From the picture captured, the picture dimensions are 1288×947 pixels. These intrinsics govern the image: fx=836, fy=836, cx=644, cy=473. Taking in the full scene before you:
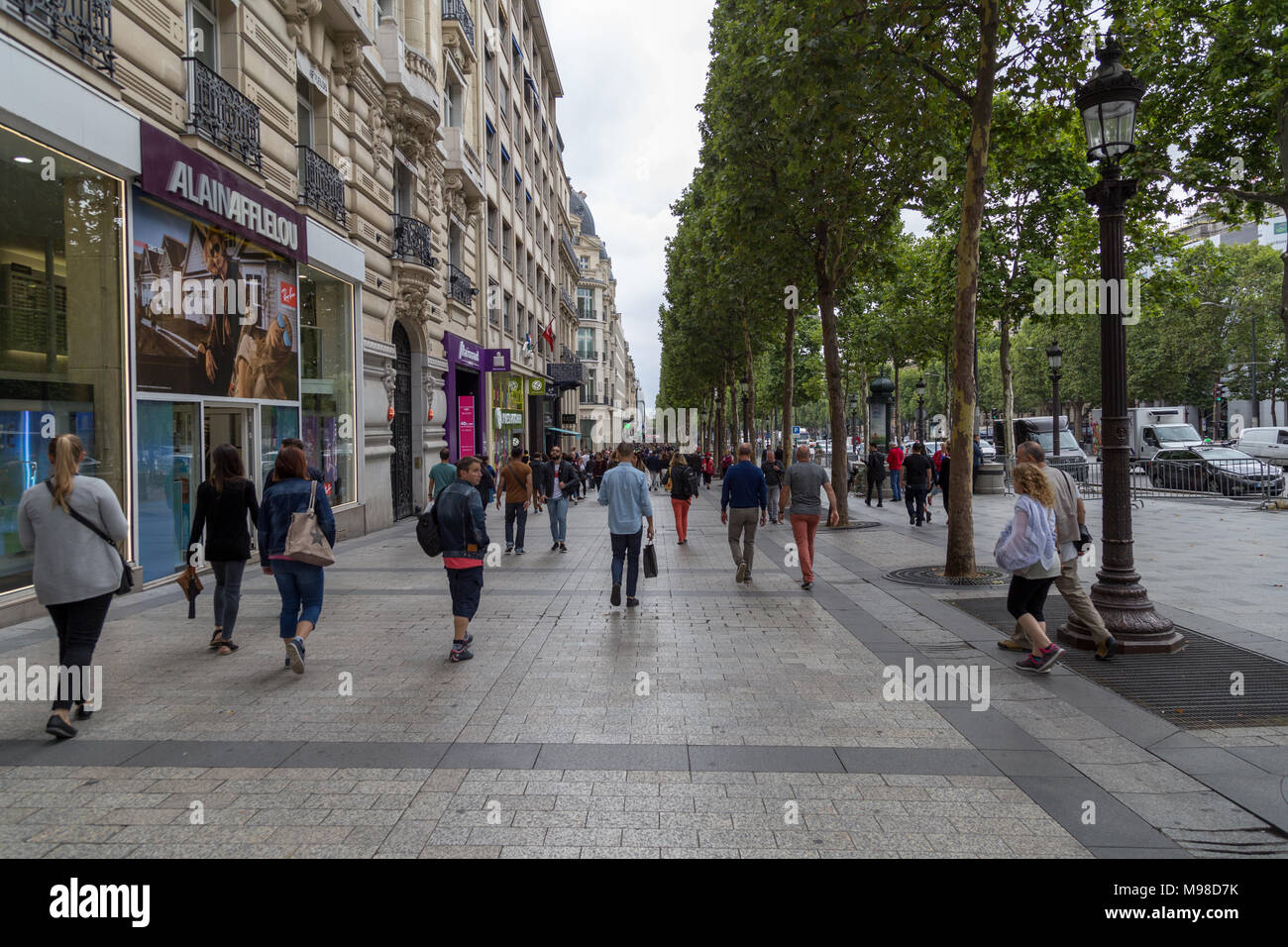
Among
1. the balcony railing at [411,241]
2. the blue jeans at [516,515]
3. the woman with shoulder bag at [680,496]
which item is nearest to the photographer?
the blue jeans at [516,515]

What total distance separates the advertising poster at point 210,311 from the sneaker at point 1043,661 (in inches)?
394

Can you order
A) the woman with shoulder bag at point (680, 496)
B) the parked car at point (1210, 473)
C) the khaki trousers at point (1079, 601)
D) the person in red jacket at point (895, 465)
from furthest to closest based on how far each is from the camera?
the person in red jacket at point (895, 465) → the parked car at point (1210, 473) → the woman with shoulder bag at point (680, 496) → the khaki trousers at point (1079, 601)

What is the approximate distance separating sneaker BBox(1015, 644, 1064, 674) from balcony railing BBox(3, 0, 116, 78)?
34.7 feet

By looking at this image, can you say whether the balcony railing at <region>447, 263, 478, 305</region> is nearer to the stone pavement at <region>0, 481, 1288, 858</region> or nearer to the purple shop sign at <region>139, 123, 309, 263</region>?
the purple shop sign at <region>139, 123, 309, 263</region>

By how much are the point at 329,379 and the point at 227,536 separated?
9.47 metres

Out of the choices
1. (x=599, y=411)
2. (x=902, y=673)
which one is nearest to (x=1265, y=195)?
(x=902, y=673)

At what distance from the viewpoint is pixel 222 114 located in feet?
38.3

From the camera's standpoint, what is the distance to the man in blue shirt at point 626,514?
30.1ft

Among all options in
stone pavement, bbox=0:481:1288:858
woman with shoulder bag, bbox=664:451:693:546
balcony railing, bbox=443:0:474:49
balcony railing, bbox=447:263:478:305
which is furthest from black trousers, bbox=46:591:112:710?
balcony railing, bbox=443:0:474:49

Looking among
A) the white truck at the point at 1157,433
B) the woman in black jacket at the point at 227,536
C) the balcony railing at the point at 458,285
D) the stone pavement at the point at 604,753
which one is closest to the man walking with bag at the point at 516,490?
the stone pavement at the point at 604,753

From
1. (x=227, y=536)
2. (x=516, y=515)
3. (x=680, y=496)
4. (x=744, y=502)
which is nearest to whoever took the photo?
(x=227, y=536)

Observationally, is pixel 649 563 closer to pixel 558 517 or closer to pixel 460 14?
pixel 558 517

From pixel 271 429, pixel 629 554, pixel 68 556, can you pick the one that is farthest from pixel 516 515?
pixel 68 556

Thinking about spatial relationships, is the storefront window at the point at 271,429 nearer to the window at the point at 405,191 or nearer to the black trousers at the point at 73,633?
the window at the point at 405,191
